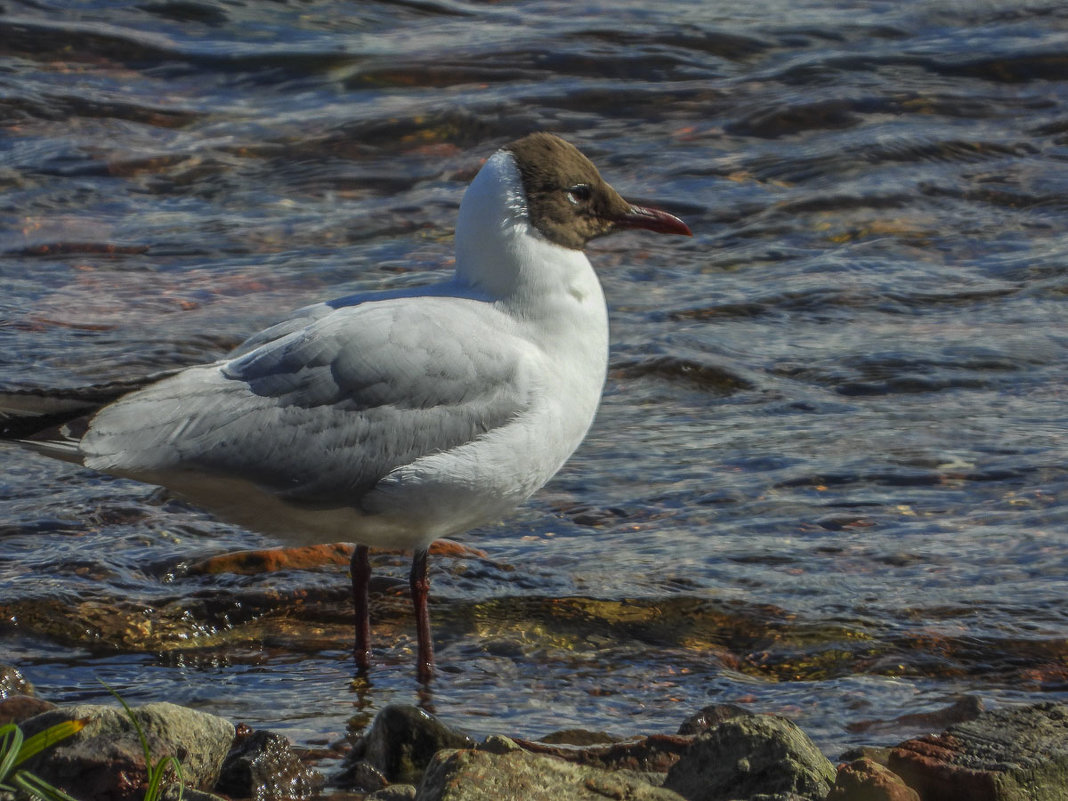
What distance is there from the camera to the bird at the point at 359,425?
16.3ft

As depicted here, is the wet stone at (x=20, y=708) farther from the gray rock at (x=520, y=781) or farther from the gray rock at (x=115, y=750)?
the gray rock at (x=520, y=781)

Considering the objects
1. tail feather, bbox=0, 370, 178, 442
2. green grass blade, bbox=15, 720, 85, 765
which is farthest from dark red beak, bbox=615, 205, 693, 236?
green grass blade, bbox=15, 720, 85, 765

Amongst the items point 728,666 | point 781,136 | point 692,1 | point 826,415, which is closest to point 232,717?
point 728,666

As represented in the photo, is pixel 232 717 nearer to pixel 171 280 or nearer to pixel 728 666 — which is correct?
pixel 728 666

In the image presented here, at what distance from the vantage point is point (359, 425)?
Result: 16.4 feet

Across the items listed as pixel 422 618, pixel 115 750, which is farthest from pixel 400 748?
pixel 422 618

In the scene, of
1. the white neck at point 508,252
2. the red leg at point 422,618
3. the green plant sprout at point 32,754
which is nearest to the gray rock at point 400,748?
the red leg at point 422,618

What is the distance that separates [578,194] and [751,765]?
247 cm

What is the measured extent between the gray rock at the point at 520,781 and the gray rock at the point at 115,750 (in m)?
0.61

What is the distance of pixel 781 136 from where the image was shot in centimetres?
1137

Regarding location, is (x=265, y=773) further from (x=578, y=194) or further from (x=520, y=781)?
(x=578, y=194)

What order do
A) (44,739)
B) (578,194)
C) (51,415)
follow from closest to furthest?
(44,739), (51,415), (578,194)

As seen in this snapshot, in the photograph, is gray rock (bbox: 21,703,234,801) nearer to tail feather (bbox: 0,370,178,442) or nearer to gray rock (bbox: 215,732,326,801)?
gray rock (bbox: 215,732,326,801)

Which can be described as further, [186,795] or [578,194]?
[578,194]
